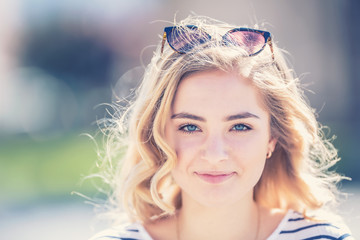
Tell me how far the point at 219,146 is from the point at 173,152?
266 millimetres

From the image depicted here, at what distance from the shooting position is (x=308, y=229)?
8.71ft

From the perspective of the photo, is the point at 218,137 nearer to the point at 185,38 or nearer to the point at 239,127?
the point at 239,127

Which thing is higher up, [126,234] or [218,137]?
[218,137]

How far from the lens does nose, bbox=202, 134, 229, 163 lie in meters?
2.38

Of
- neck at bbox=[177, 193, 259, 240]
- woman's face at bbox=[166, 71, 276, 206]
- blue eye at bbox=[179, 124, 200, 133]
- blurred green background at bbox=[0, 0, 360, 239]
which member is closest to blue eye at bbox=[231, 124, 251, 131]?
woman's face at bbox=[166, 71, 276, 206]

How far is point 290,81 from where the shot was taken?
274 cm

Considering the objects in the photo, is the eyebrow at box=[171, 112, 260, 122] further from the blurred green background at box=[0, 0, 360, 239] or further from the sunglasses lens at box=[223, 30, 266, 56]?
the blurred green background at box=[0, 0, 360, 239]

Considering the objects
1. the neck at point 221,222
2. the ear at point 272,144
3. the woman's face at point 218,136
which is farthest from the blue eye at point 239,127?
the neck at point 221,222

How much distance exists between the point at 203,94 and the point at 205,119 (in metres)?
0.13

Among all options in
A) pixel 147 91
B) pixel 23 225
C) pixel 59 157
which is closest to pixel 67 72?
pixel 59 157

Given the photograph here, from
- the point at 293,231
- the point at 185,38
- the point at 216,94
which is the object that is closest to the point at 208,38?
the point at 185,38

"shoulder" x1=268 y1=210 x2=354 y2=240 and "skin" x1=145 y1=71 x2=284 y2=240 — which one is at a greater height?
"skin" x1=145 y1=71 x2=284 y2=240

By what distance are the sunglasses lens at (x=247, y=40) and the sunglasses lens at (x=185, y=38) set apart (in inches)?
4.9

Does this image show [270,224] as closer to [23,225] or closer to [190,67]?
[190,67]
